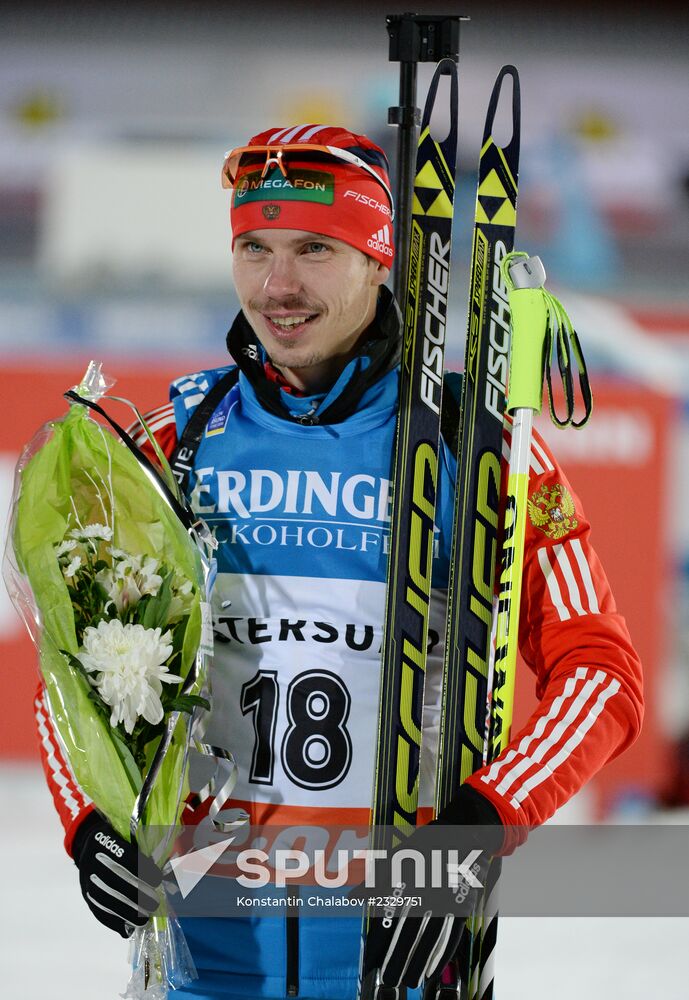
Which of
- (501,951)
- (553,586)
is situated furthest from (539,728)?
(501,951)

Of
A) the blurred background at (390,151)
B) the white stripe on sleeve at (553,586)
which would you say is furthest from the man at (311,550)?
the blurred background at (390,151)

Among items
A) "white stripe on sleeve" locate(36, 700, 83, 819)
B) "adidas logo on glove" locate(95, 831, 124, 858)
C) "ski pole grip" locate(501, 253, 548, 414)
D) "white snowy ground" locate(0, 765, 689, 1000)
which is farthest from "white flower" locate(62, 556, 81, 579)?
"white snowy ground" locate(0, 765, 689, 1000)

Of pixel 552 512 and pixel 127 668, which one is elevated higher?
pixel 552 512

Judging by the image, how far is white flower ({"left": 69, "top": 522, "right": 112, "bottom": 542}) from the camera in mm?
1598

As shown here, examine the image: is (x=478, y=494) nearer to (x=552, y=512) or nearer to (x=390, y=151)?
(x=552, y=512)

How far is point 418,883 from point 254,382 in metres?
0.71

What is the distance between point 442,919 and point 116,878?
394 millimetres

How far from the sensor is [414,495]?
1661 millimetres

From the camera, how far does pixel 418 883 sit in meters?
1.52

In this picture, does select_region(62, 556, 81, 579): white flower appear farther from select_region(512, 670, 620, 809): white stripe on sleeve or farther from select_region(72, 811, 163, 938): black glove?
select_region(512, 670, 620, 809): white stripe on sleeve

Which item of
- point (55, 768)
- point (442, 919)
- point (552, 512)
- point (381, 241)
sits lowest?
point (442, 919)

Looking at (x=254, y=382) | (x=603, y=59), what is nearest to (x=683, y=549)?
(x=603, y=59)

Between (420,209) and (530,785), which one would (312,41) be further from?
(530,785)

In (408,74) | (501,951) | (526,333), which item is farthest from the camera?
(501,951)
